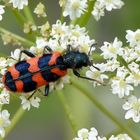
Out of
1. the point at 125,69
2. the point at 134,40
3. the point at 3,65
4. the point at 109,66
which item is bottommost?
the point at 125,69

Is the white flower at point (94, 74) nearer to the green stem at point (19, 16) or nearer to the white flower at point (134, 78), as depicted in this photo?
the white flower at point (134, 78)

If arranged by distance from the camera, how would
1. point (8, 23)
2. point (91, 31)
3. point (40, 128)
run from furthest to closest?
point (40, 128) < point (8, 23) < point (91, 31)

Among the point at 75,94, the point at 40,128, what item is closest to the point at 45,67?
the point at 75,94

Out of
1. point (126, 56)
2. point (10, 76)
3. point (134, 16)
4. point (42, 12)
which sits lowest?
point (126, 56)

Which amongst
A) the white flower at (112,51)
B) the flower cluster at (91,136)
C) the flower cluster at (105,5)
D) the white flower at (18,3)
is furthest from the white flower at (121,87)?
the white flower at (18,3)

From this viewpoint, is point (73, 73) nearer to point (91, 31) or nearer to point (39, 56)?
point (39, 56)

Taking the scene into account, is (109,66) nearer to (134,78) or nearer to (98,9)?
(134,78)

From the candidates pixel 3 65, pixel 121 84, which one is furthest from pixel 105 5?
pixel 3 65
